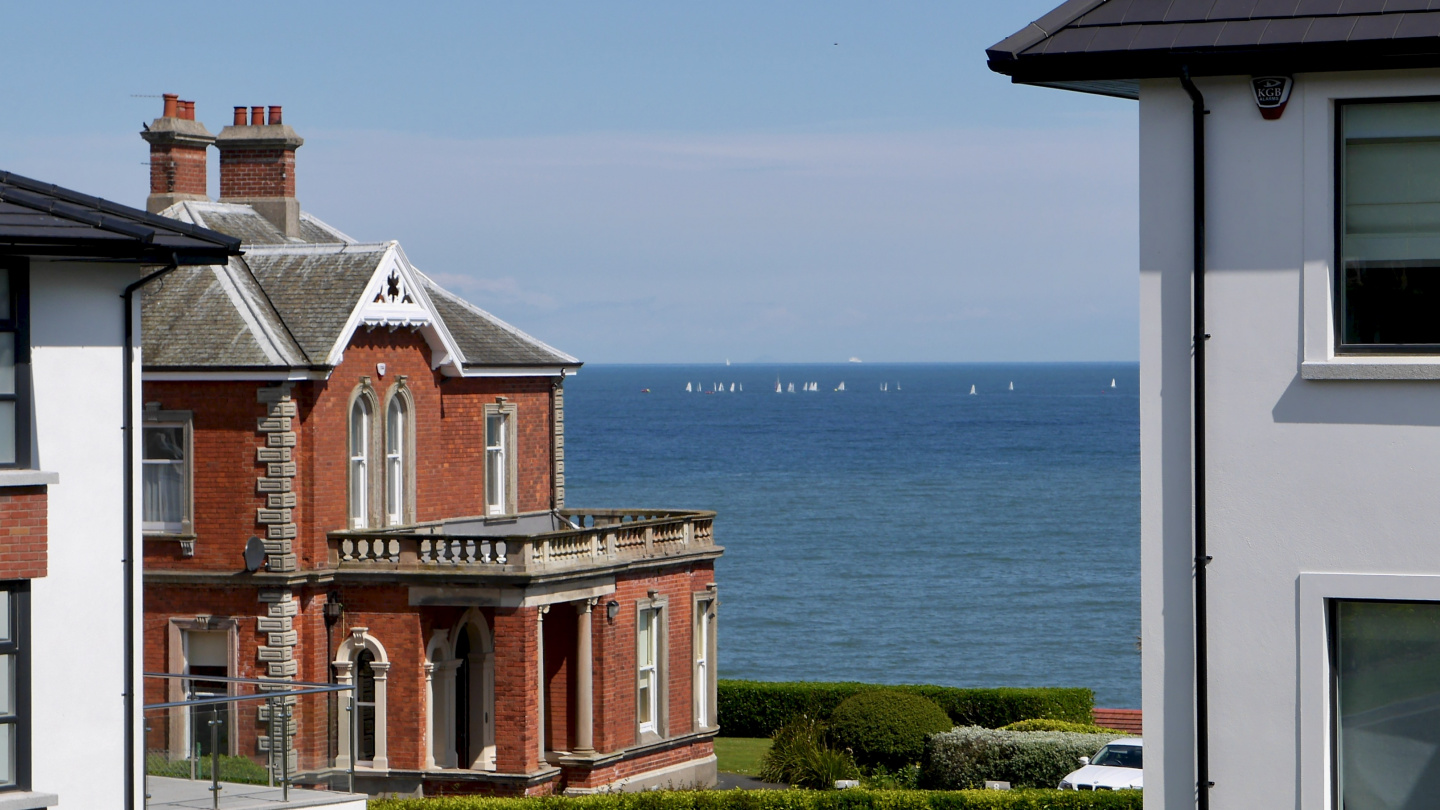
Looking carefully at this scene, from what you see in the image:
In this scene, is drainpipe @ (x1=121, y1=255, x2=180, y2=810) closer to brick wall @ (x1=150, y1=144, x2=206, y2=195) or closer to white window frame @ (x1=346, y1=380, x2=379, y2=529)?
white window frame @ (x1=346, y1=380, x2=379, y2=529)

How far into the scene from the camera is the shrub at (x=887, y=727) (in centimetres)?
3881

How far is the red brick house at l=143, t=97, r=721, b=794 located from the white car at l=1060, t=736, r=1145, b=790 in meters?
8.34

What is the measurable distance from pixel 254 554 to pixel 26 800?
17.8 m

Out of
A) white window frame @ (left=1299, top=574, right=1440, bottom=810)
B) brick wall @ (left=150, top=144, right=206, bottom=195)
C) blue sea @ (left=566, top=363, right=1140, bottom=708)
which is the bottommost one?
blue sea @ (left=566, top=363, right=1140, bottom=708)

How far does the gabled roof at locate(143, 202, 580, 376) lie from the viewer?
3284 centimetres

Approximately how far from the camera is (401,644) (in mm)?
33594

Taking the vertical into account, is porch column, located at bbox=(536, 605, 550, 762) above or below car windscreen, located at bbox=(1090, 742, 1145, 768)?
above

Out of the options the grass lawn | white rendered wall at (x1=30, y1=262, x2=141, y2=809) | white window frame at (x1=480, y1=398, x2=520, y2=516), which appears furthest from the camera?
the grass lawn

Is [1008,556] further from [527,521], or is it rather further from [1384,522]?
[1384,522]

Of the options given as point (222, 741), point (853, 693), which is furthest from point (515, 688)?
point (222, 741)

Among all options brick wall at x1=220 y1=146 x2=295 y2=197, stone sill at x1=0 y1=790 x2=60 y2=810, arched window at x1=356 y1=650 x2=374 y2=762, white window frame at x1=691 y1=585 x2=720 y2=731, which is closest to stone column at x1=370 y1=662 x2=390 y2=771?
arched window at x1=356 y1=650 x2=374 y2=762

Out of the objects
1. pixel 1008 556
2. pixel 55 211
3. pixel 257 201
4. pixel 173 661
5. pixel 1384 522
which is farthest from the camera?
pixel 1008 556

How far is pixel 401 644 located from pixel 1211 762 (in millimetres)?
25771

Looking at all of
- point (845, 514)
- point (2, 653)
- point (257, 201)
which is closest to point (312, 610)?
point (257, 201)
